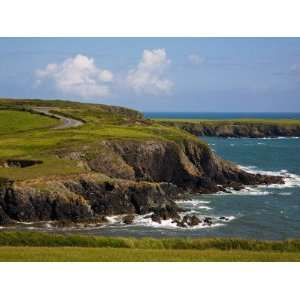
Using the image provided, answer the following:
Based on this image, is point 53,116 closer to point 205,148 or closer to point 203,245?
point 205,148

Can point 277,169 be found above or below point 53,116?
below

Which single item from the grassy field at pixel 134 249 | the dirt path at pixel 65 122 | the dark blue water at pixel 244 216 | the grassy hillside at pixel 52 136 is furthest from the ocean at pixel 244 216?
the dirt path at pixel 65 122

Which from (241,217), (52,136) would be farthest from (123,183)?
(52,136)

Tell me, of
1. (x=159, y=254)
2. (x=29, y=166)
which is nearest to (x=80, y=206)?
(x=29, y=166)

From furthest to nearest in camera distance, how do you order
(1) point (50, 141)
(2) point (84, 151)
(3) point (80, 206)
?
(1) point (50, 141) < (2) point (84, 151) < (3) point (80, 206)

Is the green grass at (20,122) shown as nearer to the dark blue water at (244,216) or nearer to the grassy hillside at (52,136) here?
the grassy hillside at (52,136)

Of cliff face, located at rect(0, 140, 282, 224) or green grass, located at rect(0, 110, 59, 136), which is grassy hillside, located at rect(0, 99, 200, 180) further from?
cliff face, located at rect(0, 140, 282, 224)

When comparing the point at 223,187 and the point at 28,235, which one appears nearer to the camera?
the point at 28,235
